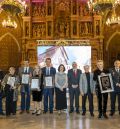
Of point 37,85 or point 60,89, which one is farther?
point 60,89

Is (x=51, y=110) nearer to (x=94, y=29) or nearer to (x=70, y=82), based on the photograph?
(x=70, y=82)

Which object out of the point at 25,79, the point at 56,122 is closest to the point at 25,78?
the point at 25,79

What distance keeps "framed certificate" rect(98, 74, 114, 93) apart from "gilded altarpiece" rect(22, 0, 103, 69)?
759cm

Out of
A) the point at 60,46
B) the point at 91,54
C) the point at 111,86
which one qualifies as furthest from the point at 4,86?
the point at 91,54

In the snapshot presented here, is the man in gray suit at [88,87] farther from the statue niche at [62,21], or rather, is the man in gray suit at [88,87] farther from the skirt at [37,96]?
the statue niche at [62,21]

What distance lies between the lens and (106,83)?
8.33m

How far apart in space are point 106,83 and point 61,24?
863 cm

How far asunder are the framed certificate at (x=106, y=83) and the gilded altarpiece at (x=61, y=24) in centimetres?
759

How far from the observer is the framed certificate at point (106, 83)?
8234 millimetres

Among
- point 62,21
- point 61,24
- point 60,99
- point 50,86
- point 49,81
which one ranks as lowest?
point 60,99

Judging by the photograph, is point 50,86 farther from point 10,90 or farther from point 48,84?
point 10,90

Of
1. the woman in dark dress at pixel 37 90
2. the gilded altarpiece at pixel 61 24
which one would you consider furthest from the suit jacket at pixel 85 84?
the gilded altarpiece at pixel 61 24

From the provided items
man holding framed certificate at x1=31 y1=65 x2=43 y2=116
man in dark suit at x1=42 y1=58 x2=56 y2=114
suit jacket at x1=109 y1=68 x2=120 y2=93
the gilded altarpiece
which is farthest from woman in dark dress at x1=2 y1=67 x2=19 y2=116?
the gilded altarpiece

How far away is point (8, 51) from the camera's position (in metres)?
17.1
